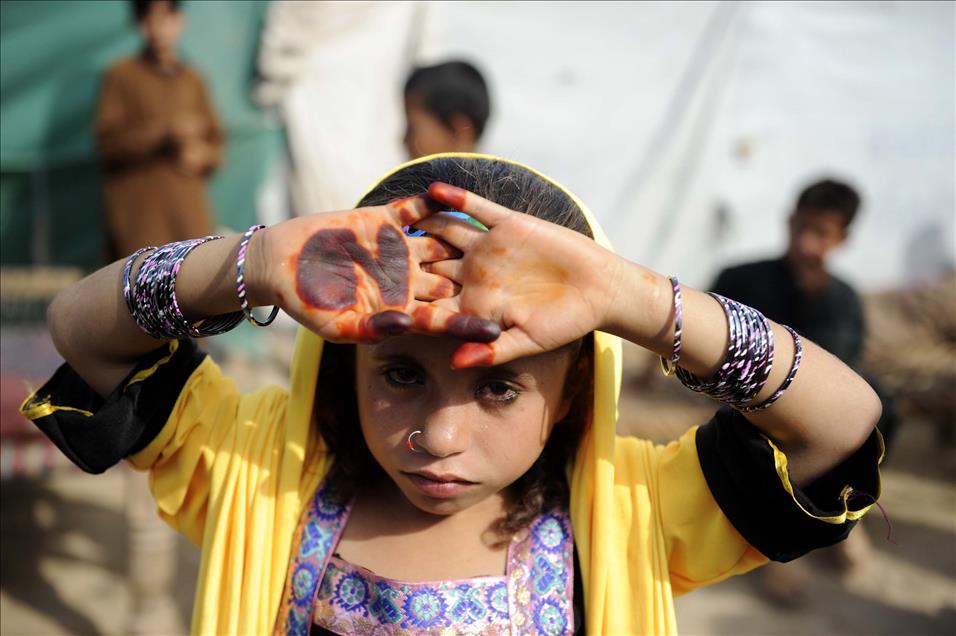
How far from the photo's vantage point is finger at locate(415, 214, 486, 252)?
3.80ft

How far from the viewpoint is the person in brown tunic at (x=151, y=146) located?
146 inches

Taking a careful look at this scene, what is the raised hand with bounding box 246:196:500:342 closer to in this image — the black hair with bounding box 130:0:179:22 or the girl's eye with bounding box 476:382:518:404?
the girl's eye with bounding box 476:382:518:404

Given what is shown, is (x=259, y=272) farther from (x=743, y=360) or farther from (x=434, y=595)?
(x=743, y=360)

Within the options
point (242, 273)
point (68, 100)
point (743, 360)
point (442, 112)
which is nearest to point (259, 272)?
point (242, 273)

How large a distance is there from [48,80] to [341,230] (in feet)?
12.8

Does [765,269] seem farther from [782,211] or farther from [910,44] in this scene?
[910,44]

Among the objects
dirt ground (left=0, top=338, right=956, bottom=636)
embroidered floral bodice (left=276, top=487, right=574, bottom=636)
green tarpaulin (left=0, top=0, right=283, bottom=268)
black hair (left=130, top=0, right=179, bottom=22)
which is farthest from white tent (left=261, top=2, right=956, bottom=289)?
embroidered floral bodice (left=276, top=487, right=574, bottom=636)

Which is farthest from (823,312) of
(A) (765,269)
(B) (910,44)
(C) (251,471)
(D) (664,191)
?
(C) (251,471)

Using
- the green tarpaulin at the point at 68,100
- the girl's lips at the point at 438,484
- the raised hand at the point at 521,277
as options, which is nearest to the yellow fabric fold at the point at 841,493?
the raised hand at the point at 521,277

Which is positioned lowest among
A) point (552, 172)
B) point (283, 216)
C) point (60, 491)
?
point (60, 491)

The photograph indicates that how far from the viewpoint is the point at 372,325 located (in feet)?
3.55

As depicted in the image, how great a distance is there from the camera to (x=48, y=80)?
4273 mm

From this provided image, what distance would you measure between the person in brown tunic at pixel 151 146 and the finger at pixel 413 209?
2836mm

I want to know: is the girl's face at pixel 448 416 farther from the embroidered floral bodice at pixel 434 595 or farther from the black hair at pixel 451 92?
the black hair at pixel 451 92
